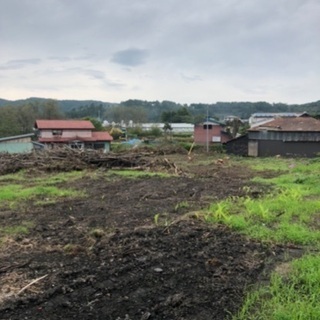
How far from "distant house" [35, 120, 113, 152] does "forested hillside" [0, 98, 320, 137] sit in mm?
11350

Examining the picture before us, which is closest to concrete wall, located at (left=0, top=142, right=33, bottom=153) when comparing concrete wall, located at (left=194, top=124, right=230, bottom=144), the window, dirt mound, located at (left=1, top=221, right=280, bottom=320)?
the window

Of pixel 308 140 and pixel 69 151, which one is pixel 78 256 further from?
pixel 308 140

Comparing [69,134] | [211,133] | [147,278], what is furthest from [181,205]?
[211,133]

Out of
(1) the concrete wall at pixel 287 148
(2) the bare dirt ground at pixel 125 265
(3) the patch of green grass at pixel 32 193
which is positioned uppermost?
(2) the bare dirt ground at pixel 125 265

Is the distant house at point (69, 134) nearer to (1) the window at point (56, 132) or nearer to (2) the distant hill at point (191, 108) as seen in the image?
(1) the window at point (56, 132)

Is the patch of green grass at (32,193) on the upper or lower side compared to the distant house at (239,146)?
upper

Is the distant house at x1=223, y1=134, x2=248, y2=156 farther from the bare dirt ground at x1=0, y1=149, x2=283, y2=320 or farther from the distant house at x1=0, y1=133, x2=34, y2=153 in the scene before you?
the bare dirt ground at x1=0, y1=149, x2=283, y2=320

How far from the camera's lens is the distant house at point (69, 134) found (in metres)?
35.3

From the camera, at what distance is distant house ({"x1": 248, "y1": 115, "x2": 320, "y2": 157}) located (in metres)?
25.8

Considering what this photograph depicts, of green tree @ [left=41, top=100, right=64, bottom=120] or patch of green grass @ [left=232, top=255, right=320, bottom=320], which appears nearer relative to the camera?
patch of green grass @ [left=232, top=255, right=320, bottom=320]

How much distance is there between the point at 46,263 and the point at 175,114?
67776 millimetres

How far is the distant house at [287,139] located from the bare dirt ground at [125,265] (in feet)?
68.8

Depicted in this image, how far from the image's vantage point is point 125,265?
13.1ft

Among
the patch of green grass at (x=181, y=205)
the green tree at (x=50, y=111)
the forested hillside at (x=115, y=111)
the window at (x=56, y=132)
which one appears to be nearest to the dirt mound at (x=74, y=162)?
the patch of green grass at (x=181, y=205)
